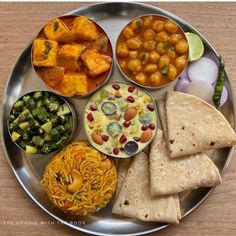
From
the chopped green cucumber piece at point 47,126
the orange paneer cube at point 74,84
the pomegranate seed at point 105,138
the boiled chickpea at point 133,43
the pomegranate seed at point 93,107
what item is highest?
the boiled chickpea at point 133,43

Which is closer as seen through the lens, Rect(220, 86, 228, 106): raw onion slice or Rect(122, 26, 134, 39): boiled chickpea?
Rect(122, 26, 134, 39): boiled chickpea

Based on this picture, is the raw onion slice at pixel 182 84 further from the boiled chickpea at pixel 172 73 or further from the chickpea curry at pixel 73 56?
the chickpea curry at pixel 73 56

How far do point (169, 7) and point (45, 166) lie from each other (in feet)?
4.27

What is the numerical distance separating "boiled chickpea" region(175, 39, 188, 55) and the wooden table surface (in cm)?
28

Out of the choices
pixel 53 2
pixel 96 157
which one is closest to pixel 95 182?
pixel 96 157

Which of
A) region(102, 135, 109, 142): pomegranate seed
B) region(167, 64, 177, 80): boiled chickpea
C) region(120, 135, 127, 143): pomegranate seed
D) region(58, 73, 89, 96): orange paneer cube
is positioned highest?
region(167, 64, 177, 80): boiled chickpea

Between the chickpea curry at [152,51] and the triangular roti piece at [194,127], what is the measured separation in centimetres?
18

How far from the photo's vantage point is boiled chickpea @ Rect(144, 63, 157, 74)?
2877mm

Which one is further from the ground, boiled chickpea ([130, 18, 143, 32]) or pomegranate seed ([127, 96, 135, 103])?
boiled chickpea ([130, 18, 143, 32])

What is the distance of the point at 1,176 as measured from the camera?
10.2 feet

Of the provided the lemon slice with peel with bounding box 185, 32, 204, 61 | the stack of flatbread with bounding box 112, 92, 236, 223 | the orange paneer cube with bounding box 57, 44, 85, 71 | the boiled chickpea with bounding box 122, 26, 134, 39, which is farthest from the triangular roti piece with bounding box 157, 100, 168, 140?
the orange paneer cube with bounding box 57, 44, 85, 71

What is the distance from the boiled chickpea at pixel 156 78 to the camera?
2.87m

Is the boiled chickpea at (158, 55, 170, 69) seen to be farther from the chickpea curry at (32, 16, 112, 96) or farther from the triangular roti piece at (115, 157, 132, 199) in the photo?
the triangular roti piece at (115, 157, 132, 199)

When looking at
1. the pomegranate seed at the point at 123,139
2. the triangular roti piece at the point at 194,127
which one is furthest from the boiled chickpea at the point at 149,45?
the pomegranate seed at the point at 123,139
